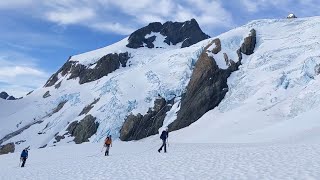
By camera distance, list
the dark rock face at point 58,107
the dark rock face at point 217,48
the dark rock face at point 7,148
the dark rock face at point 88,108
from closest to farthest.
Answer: the dark rock face at point 217,48 → the dark rock face at point 7,148 → the dark rock face at point 88,108 → the dark rock face at point 58,107

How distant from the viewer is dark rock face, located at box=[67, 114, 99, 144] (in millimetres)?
63713

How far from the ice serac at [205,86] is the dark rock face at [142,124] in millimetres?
3286

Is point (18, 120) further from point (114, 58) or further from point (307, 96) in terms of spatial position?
point (307, 96)

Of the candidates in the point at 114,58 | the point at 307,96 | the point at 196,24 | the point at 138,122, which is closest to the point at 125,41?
the point at 114,58

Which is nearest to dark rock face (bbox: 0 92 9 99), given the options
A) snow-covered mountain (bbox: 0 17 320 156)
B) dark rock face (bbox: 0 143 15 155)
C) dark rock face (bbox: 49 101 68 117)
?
snow-covered mountain (bbox: 0 17 320 156)

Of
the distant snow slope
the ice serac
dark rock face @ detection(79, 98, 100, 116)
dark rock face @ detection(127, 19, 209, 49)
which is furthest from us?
dark rock face @ detection(127, 19, 209, 49)

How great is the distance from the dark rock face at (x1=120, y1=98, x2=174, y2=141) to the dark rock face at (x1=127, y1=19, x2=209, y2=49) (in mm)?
52799

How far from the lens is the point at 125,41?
11362cm

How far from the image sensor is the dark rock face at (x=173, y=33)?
374ft

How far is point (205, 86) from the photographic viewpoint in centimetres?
5816

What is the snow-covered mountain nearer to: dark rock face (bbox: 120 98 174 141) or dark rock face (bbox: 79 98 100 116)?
dark rock face (bbox: 120 98 174 141)

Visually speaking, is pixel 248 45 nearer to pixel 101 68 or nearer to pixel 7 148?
pixel 7 148

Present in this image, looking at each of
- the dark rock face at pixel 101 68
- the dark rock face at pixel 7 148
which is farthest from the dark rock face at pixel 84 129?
the dark rock face at pixel 101 68

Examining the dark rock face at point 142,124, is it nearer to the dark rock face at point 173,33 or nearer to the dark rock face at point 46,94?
the dark rock face at point 46,94
